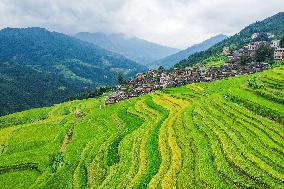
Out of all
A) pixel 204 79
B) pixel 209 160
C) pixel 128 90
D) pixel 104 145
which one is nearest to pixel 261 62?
pixel 204 79

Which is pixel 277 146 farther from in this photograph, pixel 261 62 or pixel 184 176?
pixel 261 62

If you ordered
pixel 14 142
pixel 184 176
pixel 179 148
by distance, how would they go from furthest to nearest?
pixel 14 142, pixel 179 148, pixel 184 176

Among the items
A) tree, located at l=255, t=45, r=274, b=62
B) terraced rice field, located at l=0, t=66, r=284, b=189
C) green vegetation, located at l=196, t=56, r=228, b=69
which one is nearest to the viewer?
terraced rice field, located at l=0, t=66, r=284, b=189

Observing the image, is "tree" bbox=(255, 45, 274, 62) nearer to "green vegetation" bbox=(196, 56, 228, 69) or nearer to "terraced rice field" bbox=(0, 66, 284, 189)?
"green vegetation" bbox=(196, 56, 228, 69)

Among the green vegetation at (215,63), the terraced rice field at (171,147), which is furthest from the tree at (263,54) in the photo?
the terraced rice field at (171,147)

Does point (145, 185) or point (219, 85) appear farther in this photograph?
point (219, 85)

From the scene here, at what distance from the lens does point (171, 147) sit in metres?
40.3

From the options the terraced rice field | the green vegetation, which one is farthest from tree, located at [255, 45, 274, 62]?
the terraced rice field

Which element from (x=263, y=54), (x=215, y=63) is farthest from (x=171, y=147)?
(x=215, y=63)

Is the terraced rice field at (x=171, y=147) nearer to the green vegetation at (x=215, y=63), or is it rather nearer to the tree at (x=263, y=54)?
the tree at (x=263, y=54)

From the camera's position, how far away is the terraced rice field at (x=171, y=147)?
107ft

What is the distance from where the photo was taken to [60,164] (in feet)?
153

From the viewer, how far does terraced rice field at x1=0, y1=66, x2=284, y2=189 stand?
32.5m

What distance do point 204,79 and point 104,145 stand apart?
44581 millimetres
